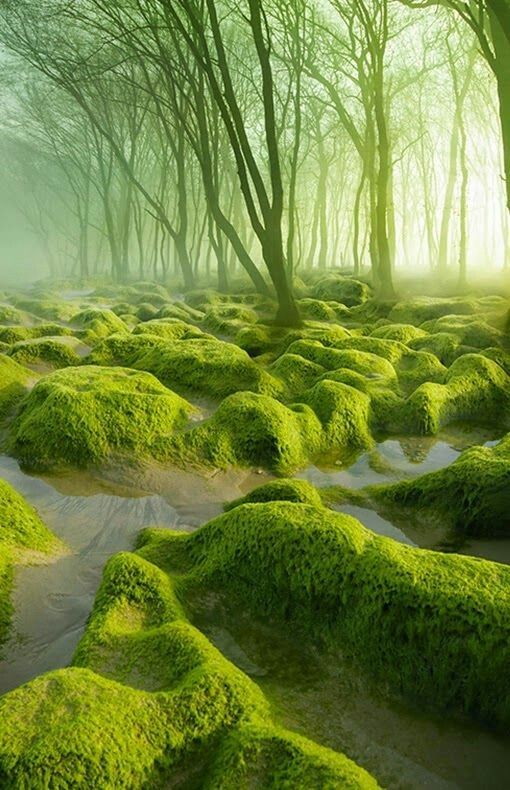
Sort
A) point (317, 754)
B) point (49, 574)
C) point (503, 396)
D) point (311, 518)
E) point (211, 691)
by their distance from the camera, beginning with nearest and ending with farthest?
1. point (317, 754)
2. point (211, 691)
3. point (311, 518)
4. point (49, 574)
5. point (503, 396)

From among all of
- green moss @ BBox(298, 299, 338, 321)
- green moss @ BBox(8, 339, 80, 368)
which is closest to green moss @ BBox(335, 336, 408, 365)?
green moss @ BBox(8, 339, 80, 368)

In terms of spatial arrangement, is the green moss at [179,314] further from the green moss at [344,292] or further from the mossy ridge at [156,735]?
the mossy ridge at [156,735]

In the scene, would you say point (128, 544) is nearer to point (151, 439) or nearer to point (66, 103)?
point (151, 439)

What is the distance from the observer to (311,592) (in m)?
3.08

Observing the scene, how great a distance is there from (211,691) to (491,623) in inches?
50.5

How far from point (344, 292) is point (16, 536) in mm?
17973

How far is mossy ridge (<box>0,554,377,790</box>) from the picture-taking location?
6.16 feet

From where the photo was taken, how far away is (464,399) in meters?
7.61

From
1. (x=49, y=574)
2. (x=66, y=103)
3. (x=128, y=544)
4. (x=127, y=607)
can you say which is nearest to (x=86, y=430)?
(x=128, y=544)

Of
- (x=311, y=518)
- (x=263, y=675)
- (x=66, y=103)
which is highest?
(x=66, y=103)

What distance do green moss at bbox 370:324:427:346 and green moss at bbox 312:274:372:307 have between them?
27.0 feet

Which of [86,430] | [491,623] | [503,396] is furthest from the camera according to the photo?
[503,396]

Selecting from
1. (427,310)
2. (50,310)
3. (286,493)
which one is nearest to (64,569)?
(286,493)

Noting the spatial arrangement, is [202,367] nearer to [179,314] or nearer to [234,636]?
[234,636]
